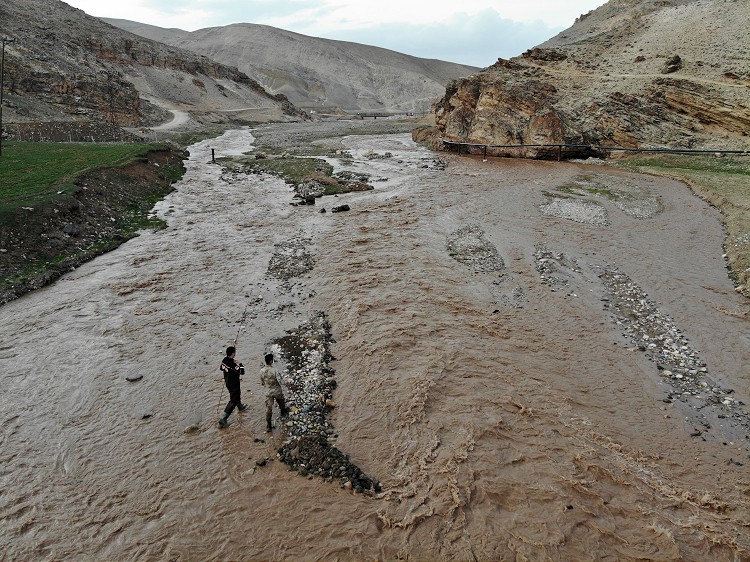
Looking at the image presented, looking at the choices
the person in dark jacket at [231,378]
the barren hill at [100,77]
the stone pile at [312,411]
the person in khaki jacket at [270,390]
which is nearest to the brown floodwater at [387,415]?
the stone pile at [312,411]

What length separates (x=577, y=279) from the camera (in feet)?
56.0

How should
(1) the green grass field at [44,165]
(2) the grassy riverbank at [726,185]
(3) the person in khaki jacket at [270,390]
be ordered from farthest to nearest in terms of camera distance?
(1) the green grass field at [44,165] → (2) the grassy riverbank at [726,185] → (3) the person in khaki jacket at [270,390]

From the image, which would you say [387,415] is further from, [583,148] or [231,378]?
[583,148]

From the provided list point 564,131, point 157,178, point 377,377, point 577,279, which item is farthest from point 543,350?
point 564,131

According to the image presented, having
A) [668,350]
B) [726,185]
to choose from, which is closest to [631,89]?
[726,185]

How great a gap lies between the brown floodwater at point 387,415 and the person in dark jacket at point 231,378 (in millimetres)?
343

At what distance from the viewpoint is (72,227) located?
20.4 m

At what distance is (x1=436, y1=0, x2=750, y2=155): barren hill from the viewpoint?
40.7m

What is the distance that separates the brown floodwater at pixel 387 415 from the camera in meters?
7.41

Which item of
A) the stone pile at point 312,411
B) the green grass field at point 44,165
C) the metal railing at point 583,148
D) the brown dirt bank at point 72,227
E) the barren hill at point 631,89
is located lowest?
the stone pile at point 312,411

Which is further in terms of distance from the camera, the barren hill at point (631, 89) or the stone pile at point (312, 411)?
the barren hill at point (631, 89)

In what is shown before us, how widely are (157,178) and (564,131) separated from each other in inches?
1517

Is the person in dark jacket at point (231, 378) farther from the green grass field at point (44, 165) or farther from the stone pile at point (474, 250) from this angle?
the green grass field at point (44, 165)

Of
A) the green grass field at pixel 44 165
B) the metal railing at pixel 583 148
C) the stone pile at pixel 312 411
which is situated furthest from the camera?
the metal railing at pixel 583 148
